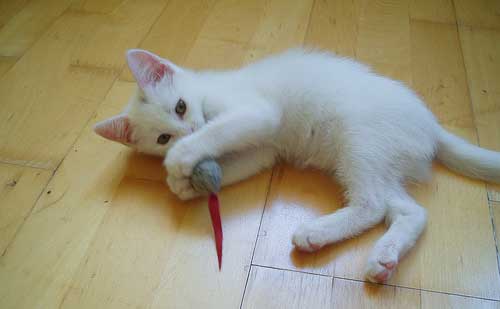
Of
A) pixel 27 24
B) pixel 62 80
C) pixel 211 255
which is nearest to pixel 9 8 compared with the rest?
pixel 27 24

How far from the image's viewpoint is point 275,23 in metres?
2.15

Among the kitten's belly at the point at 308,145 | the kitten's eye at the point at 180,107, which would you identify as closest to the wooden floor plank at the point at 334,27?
the kitten's belly at the point at 308,145

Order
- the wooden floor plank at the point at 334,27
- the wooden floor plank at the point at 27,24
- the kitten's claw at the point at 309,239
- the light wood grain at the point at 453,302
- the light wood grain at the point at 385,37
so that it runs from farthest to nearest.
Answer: the wooden floor plank at the point at 27,24 → the wooden floor plank at the point at 334,27 → the light wood grain at the point at 385,37 → the kitten's claw at the point at 309,239 → the light wood grain at the point at 453,302

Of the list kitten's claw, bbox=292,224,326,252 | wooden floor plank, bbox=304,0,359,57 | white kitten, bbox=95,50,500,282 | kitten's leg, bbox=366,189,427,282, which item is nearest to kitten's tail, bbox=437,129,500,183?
white kitten, bbox=95,50,500,282

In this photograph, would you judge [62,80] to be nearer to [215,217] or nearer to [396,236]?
[215,217]

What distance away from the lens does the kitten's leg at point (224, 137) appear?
129 cm

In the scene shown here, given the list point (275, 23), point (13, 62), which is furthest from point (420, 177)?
point (13, 62)

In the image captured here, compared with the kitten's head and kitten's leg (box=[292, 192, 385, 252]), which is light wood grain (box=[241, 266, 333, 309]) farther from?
the kitten's head

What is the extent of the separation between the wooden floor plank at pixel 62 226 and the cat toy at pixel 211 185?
374mm

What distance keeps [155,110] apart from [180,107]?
0.08 metres

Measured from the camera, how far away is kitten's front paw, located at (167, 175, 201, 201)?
1.35m

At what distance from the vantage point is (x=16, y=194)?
4.88 ft

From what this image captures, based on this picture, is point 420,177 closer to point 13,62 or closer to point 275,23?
point 275,23

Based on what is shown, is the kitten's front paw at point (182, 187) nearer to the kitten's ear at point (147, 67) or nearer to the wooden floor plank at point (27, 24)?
the kitten's ear at point (147, 67)
